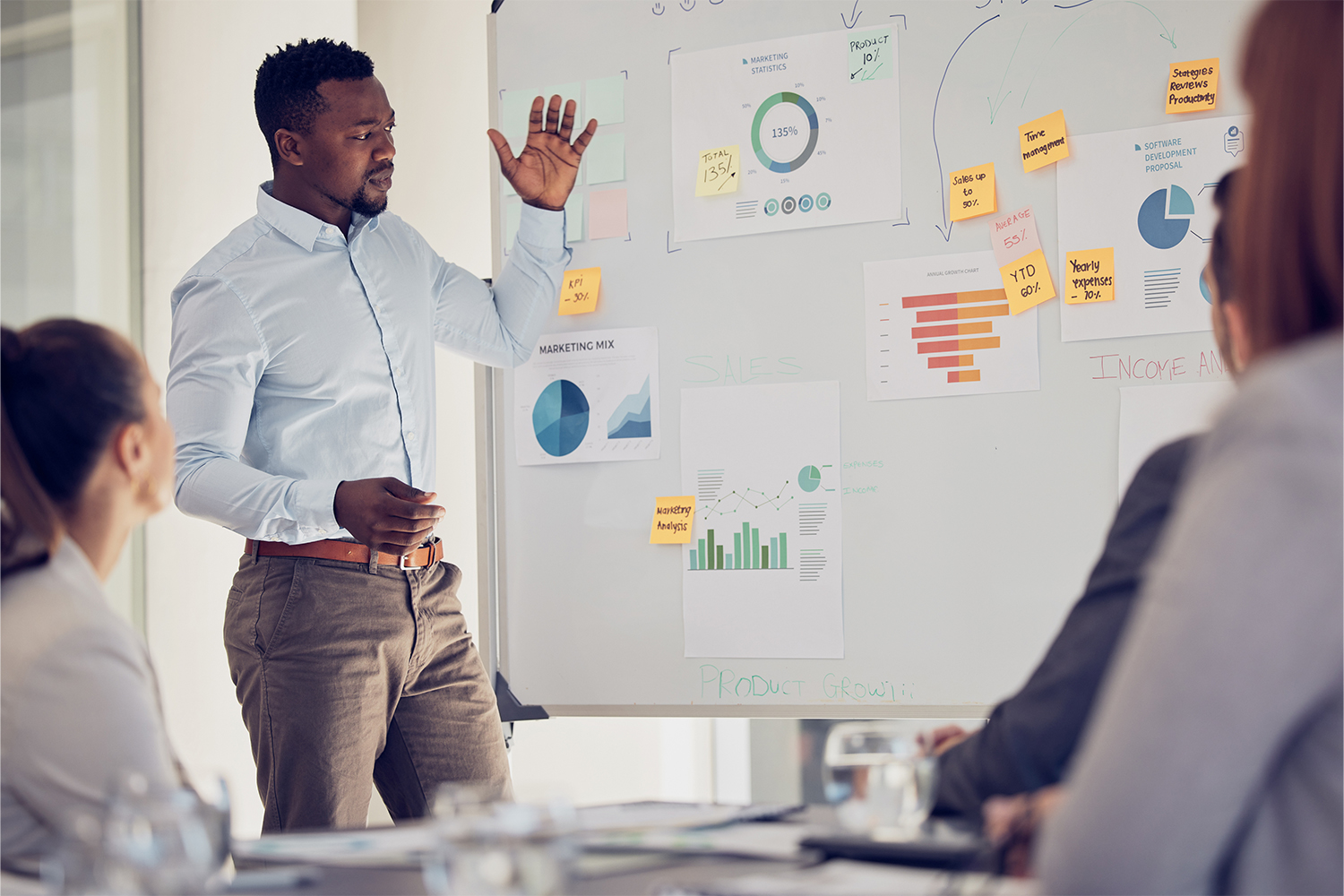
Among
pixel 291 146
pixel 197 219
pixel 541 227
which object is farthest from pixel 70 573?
pixel 197 219

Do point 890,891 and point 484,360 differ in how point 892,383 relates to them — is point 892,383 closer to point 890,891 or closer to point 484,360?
point 484,360

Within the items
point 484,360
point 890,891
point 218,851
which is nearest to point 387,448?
point 484,360

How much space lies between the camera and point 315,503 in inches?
73.8

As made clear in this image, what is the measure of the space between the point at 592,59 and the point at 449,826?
2.05 m

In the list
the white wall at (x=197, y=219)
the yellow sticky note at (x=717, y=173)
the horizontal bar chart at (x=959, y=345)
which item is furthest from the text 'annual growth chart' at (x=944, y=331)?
the white wall at (x=197, y=219)

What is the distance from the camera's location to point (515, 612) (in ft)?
8.19

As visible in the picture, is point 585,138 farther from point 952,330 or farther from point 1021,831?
point 1021,831

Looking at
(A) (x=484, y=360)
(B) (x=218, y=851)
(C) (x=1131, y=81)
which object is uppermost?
(C) (x=1131, y=81)

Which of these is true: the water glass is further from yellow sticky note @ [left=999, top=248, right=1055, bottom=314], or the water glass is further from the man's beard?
the man's beard

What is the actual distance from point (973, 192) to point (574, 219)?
33.8 inches

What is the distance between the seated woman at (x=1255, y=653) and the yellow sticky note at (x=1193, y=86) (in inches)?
57.8

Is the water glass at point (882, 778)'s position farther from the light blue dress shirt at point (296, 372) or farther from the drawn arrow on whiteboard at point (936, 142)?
the drawn arrow on whiteboard at point (936, 142)

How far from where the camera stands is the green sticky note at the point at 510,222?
8.32 feet

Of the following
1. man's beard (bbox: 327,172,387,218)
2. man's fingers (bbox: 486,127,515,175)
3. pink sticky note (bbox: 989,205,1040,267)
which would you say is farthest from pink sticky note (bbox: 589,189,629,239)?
pink sticky note (bbox: 989,205,1040,267)
